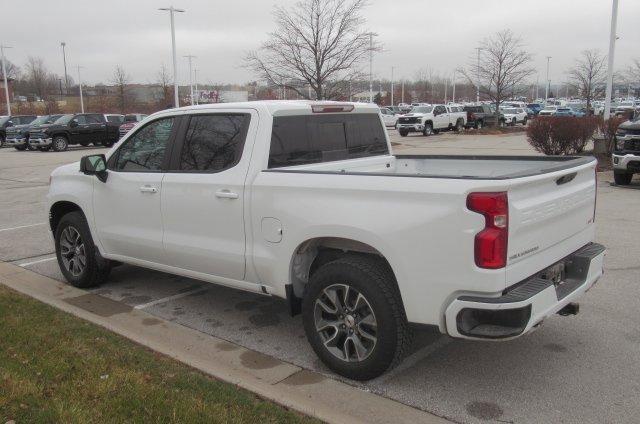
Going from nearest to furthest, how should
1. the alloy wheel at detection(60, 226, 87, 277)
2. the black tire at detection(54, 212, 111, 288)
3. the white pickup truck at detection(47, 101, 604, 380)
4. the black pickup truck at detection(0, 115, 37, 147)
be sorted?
the white pickup truck at detection(47, 101, 604, 380) < the black tire at detection(54, 212, 111, 288) < the alloy wheel at detection(60, 226, 87, 277) < the black pickup truck at detection(0, 115, 37, 147)

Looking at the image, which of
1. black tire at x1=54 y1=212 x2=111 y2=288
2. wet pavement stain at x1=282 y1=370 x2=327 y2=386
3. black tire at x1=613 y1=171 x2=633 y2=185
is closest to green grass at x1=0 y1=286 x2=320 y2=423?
wet pavement stain at x1=282 y1=370 x2=327 y2=386

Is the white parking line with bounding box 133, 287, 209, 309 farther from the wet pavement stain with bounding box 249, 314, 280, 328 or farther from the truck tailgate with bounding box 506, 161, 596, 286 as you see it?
the truck tailgate with bounding box 506, 161, 596, 286

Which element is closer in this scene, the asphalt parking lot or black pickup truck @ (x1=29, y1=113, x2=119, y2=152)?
the asphalt parking lot

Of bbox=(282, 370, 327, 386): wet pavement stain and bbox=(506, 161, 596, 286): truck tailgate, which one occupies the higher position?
bbox=(506, 161, 596, 286): truck tailgate

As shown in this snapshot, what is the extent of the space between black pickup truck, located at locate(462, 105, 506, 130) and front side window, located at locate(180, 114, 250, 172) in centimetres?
3714

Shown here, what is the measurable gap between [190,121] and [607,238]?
581cm

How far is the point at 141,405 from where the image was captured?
11.0ft

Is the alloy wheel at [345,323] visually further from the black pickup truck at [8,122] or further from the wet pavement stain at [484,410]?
the black pickup truck at [8,122]

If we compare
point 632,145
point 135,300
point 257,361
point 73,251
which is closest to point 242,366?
point 257,361

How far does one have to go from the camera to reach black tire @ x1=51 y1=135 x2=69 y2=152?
30.1 m

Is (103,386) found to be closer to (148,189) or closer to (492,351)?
(148,189)

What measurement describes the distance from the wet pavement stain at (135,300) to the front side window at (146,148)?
4.29 feet

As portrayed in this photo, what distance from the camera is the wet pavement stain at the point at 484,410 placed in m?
3.45

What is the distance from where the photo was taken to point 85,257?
592 cm
